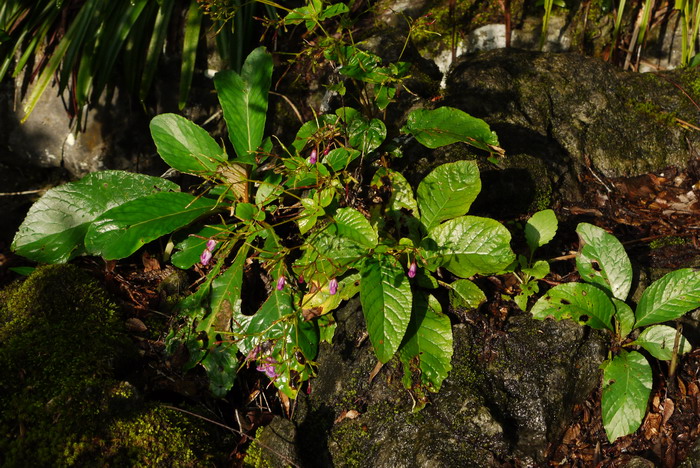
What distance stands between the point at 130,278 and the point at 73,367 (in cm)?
75

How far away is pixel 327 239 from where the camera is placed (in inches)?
88.7

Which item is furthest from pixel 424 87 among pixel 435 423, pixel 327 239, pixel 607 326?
pixel 435 423

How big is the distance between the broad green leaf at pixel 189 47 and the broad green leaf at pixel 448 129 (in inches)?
60.3

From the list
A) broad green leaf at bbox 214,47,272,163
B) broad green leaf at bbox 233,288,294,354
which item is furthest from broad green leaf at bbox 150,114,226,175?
broad green leaf at bbox 233,288,294,354

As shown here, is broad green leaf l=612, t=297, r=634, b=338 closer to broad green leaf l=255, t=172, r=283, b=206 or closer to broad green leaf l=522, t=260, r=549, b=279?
broad green leaf l=522, t=260, r=549, b=279

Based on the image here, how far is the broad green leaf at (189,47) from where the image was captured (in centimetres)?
322

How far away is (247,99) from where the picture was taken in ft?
8.87

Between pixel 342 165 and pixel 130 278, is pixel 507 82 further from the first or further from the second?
pixel 130 278

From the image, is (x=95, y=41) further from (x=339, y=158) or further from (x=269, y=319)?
(x=269, y=319)

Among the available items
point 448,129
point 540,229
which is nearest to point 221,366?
point 448,129

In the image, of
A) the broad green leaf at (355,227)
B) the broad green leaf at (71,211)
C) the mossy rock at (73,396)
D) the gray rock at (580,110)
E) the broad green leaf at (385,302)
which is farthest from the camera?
the gray rock at (580,110)

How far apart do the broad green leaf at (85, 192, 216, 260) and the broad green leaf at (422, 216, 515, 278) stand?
A: 936mm

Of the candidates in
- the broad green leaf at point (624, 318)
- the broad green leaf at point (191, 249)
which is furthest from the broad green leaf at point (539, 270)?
the broad green leaf at point (191, 249)

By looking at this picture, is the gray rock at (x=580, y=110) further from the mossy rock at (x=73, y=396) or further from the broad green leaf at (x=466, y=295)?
the mossy rock at (x=73, y=396)
